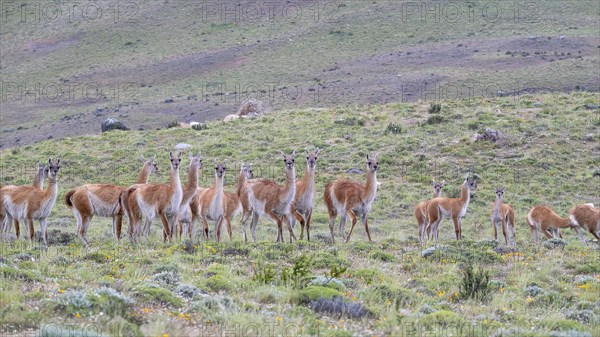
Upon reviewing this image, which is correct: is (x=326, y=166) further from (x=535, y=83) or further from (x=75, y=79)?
(x=75, y=79)

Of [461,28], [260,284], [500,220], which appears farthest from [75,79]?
[260,284]

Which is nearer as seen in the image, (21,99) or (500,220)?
(500,220)

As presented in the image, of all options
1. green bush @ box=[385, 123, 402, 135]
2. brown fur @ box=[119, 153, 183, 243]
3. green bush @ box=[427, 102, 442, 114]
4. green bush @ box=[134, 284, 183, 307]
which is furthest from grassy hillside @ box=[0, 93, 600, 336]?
green bush @ box=[427, 102, 442, 114]

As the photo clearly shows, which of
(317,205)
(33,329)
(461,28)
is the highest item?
(461,28)

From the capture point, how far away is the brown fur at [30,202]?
1402cm

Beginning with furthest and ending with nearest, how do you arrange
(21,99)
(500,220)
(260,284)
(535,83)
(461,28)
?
(461,28)
(21,99)
(535,83)
(500,220)
(260,284)

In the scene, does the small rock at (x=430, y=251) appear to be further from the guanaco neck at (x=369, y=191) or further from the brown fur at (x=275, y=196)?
the brown fur at (x=275, y=196)

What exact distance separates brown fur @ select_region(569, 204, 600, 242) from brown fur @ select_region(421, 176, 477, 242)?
101 inches

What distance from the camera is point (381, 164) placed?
28.5 m

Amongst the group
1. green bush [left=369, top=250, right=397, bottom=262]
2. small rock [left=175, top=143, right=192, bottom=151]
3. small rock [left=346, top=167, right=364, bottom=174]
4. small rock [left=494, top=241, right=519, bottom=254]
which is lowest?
small rock [left=494, top=241, right=519, bottom=254]

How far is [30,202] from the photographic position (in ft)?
46.1

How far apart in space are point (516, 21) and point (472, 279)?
65.2m

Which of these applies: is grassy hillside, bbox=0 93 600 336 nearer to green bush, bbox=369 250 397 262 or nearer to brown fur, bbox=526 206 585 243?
green bush, bbox=369 250 397 262

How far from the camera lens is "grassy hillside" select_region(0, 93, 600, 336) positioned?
8203 mm
